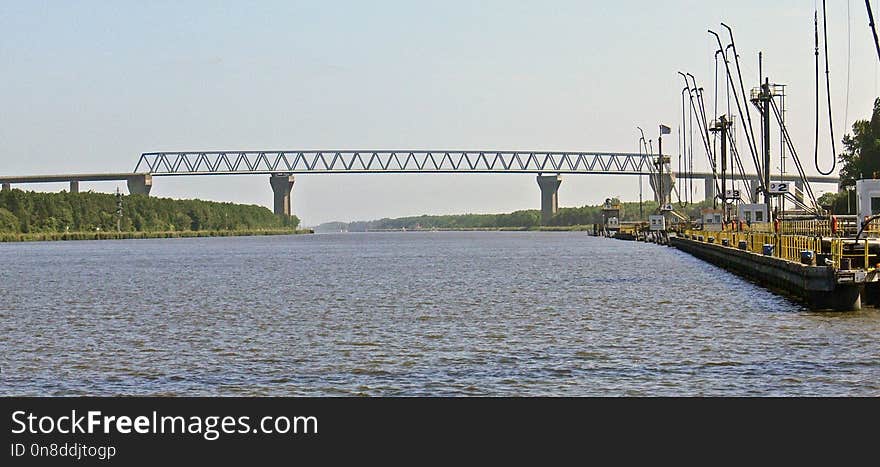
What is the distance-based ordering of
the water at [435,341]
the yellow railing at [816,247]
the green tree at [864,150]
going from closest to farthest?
the water at [435,341] → the yellow railing at [816,247] → the green tree at [864,150]

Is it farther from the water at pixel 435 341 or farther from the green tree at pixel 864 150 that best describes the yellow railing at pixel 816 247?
the green tree at pixel 864 150

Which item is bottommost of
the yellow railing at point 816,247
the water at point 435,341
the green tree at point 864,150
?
the water at point 435,341

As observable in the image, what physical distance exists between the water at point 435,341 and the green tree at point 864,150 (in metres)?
62.3

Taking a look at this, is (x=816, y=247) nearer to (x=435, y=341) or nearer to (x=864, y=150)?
(x=435, y=341)

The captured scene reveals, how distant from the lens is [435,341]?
33.6 m

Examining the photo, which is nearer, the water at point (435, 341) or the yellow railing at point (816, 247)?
the water at point (435, 341)

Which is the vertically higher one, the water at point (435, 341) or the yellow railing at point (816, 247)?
the yellow railing at point (816, 247)

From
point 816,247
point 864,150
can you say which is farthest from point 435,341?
point 864,150

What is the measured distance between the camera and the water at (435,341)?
25.6m

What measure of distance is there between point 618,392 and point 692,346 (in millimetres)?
8037

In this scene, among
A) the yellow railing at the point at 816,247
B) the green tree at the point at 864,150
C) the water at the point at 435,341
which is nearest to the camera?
the water at the point at 435,341

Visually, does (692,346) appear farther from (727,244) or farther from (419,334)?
(727,244)

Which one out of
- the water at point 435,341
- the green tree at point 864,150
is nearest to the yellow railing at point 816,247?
the water at point 435,341
